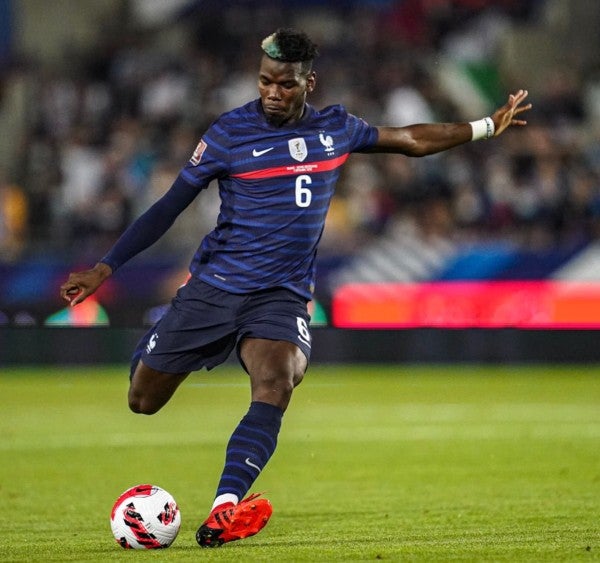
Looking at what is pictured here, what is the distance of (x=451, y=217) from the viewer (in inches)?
725

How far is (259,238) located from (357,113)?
1339 centimetres

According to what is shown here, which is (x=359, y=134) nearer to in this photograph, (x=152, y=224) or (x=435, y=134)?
(x=435, y=134)

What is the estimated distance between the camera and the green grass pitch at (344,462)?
6.36 m

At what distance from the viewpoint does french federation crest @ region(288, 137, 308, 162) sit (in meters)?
6.76

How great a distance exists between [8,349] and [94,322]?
43.5 inches

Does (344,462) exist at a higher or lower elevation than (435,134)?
lower

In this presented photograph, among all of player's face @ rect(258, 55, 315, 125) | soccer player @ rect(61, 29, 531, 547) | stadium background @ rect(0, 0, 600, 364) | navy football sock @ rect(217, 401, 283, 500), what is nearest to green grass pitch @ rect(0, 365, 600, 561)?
navy football sock @ rect(217, 401, 283, 500)

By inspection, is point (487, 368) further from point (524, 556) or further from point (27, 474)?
point (524, 556)

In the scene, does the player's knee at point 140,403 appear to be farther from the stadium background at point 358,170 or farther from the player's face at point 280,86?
the stadium background at point 358,170

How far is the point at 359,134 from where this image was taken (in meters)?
7.04

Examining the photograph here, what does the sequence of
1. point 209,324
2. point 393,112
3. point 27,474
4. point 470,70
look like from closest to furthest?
point 209,324 < point 27,474 < point 393,112 < point 470,70

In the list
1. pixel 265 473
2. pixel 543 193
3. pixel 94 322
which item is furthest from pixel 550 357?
pixel 265 473

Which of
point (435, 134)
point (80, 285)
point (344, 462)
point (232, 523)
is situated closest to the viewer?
point (232, 523)

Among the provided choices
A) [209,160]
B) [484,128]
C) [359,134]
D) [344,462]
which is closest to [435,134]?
[484,128]
